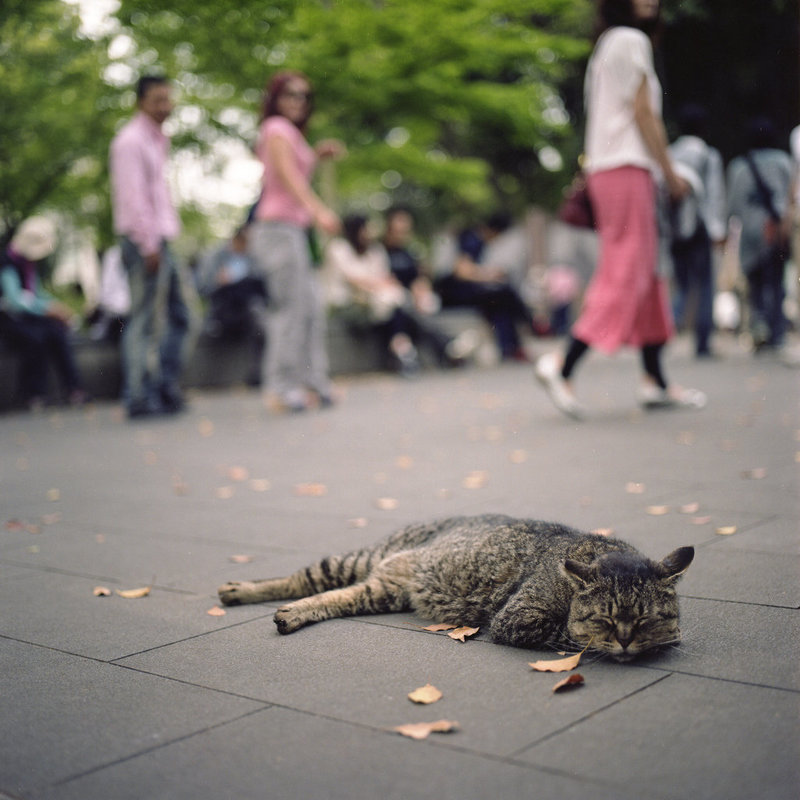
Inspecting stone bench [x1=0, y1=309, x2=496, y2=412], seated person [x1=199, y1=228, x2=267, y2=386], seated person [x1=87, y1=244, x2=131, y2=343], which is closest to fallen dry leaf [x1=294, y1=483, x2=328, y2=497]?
stone bench [x1=0, y1=309, x2=496, y2=412]

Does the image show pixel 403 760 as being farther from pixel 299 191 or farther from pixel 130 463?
pixel 299 191

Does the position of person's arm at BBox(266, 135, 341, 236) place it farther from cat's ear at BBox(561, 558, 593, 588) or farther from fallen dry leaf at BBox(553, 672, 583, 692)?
fallen dry leaf at BBox(553, 672, 583, 692)

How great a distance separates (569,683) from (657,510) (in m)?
2.34

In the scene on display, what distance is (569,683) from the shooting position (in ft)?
8.83

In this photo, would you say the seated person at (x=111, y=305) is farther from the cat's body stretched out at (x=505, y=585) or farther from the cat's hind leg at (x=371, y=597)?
the cat's hind leg at (x=371, y=597)

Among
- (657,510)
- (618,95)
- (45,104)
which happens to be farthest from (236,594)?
(45,104)

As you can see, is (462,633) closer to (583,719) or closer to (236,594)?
(583,719)

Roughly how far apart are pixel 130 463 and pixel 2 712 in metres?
4.48

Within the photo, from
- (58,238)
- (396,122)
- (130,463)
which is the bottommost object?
(130,463)

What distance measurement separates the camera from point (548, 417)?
869 cm

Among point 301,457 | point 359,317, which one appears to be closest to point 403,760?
point 301,457

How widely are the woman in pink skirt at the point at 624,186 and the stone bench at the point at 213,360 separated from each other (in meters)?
5.60

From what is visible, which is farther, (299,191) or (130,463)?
(299,191)

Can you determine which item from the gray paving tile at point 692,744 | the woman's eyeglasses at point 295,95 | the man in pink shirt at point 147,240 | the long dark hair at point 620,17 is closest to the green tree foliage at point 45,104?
the man in pink shirt at point 147,240
